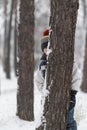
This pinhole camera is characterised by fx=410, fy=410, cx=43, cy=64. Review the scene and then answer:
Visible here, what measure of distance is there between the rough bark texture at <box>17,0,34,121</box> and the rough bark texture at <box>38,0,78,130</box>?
13.1 feet

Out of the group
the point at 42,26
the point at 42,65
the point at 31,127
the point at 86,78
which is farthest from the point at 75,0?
the point at 42,26

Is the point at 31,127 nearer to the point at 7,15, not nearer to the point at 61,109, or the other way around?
the point at 61,109

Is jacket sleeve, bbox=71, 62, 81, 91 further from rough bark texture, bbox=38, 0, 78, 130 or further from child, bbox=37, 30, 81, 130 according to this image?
rough bark texture, bbox=38, 0, 78, 130

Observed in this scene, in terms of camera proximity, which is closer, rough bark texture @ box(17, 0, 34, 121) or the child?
the child

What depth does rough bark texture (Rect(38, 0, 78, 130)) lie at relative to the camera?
5781 millimetres

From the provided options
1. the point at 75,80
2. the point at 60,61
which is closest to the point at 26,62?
the point at 75,80

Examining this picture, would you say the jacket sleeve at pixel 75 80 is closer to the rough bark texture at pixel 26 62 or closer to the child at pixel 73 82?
the child at pixel 73 82

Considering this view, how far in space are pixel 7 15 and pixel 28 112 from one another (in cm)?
2701

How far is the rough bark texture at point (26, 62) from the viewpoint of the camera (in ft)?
32.9

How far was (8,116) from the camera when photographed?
1048cm

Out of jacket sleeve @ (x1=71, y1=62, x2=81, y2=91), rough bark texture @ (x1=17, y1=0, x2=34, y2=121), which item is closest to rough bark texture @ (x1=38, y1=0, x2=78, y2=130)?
jacket sleeve @ (x1=71, y1=62, x2=81, y2=91)

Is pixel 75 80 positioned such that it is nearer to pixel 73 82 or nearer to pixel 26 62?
pixel 73 82

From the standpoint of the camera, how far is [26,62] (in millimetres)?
10117

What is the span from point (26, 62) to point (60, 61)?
170 inches
